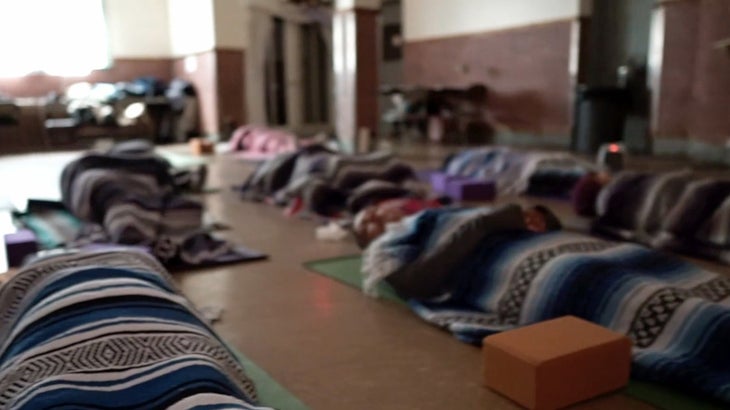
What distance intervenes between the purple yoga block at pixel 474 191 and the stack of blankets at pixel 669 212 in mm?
920

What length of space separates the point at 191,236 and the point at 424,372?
4.82 ft

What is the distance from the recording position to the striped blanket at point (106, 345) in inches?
42.3

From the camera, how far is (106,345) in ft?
3.91

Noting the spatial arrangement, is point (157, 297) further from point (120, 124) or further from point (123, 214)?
point (120, 124)

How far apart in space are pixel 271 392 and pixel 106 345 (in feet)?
1.64

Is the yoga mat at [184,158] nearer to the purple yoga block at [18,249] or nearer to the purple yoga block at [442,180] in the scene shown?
the purple yoga block at [442,180]

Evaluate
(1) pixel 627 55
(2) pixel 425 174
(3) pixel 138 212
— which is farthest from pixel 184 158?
(1) pixel 627 55

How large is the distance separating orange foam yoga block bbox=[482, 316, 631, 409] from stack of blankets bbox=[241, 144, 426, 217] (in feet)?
6.63

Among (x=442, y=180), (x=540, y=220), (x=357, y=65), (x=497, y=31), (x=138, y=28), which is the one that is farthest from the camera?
(x=138, y=28)

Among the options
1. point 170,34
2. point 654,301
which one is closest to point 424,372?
point 654,301

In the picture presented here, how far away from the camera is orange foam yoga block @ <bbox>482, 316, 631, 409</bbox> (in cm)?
146


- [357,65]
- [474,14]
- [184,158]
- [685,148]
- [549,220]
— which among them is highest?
[474,14]

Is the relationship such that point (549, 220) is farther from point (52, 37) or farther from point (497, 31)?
point (52, 37)

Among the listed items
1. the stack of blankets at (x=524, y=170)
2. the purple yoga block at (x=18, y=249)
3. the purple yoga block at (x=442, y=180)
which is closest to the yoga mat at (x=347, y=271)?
the purple yoga block at (x=18, y=249)
